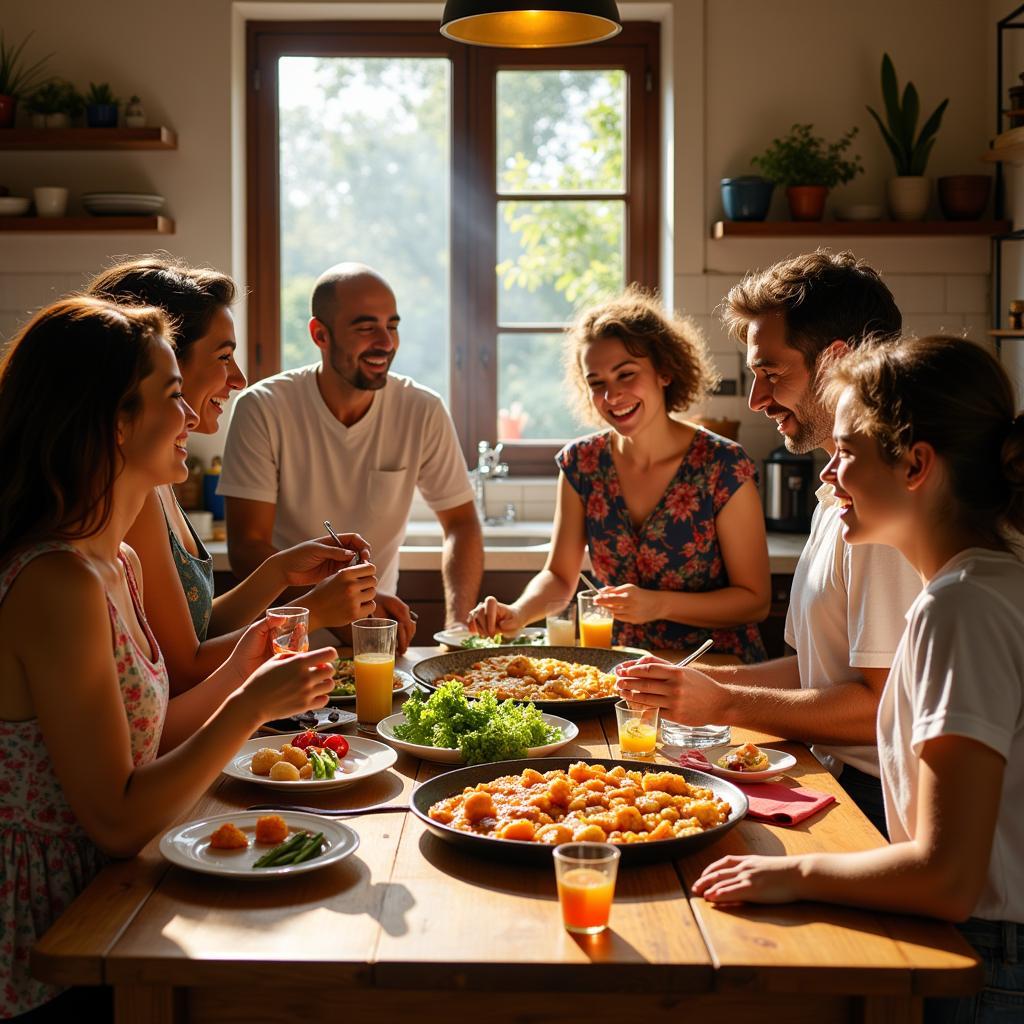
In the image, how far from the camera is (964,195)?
435 centimetres

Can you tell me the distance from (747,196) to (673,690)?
9.40 feet

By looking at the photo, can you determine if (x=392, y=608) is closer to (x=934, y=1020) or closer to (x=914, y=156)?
(x=934, y=1020)

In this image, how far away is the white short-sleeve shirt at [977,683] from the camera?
1.35 metres

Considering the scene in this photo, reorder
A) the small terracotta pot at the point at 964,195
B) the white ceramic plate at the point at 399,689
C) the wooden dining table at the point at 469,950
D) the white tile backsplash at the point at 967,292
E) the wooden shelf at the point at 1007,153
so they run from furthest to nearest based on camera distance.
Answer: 1. the white tile backsplash at the point at 967,292
2. the small terracotta pot at the point at 964,195
3. the wooden shelf at the point at 1007,153
4. the white ceramic plate at the point at 399,689
5. the wooden dining table at the point at 469,950

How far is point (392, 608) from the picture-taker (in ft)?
9.20

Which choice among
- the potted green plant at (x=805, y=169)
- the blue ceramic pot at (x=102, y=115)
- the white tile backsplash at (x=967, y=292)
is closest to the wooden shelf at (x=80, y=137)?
the blue ceramic pot at (x=102, y=115)

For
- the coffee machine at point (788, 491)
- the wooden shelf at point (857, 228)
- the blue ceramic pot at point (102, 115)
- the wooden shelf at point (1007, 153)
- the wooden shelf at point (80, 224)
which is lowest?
the coffee machine at point (788, 491)

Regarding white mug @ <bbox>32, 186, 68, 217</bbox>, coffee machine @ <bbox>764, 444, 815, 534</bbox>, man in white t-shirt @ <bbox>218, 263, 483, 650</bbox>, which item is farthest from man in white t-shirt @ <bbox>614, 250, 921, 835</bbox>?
white mug @ <bbox>32, 186, 68, 217</bbox>

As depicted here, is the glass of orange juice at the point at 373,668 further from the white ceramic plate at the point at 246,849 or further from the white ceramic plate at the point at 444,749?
the white ceramic plate at the point at 246,849

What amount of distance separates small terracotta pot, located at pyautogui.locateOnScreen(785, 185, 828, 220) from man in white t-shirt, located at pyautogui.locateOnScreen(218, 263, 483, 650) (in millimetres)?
1591

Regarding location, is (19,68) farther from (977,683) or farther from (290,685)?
(977,683)

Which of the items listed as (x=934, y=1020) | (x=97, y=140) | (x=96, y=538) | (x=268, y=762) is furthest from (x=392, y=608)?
(x=97, y=140)

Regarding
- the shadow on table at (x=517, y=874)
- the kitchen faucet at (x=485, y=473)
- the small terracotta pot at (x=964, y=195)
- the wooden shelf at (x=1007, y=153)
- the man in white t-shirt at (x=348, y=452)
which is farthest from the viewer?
the kitchen faucet at (x=485, y=473)

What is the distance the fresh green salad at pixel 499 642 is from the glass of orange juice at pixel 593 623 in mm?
104
